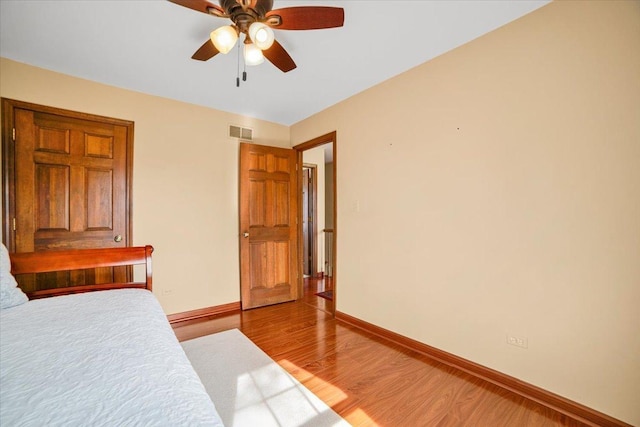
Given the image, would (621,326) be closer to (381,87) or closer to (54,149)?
(381,87)

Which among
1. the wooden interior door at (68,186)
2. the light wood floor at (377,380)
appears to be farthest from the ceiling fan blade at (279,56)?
the light wood floor at (377,380)

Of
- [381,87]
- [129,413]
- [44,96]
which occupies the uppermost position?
[381,87]

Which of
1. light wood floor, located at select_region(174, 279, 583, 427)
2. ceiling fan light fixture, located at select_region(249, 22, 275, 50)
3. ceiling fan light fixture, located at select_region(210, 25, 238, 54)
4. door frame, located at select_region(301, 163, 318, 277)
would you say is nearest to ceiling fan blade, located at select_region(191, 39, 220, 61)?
ceiling fan light fixture, located at select_region(210, 25, 238, 54)

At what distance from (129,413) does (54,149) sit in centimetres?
296

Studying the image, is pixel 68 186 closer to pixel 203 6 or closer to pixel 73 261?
pixel 73 261

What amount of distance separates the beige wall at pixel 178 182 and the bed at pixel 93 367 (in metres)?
1.52

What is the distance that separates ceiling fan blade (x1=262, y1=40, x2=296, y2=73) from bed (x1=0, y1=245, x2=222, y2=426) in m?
1.72

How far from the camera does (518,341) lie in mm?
1839

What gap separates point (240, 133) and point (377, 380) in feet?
10.4

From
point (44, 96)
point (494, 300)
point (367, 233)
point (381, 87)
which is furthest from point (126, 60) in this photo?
point (494, 300)

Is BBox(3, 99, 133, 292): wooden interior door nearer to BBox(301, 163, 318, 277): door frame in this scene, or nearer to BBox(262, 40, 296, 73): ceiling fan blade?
BBox(262, 40, 296, 73): ceiling fan blade

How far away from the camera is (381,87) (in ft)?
8.95

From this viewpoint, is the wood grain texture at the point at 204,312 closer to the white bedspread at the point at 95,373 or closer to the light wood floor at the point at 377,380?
the light wood floor at the point at 377,380

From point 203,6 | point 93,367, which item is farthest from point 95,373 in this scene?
point 203,6
